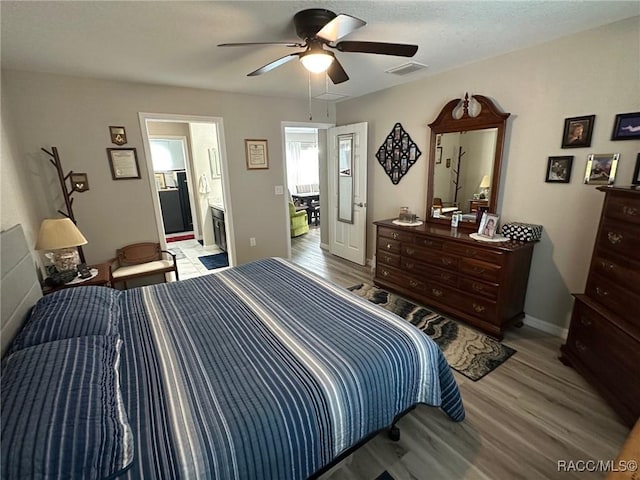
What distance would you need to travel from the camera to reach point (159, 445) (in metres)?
0.94

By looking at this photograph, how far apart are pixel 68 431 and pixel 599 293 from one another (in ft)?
9.56

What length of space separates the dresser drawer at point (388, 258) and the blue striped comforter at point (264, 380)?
5.11 feet

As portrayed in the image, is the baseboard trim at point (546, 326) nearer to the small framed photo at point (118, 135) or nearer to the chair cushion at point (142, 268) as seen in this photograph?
the chair cushion at point (142, 268)

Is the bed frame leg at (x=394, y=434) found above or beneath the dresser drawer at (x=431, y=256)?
beneath

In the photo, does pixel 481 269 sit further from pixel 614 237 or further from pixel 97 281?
pixel 97 281

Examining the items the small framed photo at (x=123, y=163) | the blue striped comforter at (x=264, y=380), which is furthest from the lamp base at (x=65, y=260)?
the blue striped comforter at (x=264, y=380)

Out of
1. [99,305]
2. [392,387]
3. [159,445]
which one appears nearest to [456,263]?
[392,387]

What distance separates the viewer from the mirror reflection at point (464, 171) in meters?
2.87

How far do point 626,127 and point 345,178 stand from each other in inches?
120

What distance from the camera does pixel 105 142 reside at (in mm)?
3076

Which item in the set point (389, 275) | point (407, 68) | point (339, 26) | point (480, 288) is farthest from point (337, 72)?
point (389, 275)

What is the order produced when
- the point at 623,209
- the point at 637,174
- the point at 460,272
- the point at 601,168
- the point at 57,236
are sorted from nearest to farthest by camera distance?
the point at 623,209 → the point at 637,174 → the point at 601,168 → the point at 57,236 → the point at 460,272

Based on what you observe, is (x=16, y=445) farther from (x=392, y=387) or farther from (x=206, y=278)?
(x=206, y=278)

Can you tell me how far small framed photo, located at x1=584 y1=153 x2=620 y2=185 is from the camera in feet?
7.04
